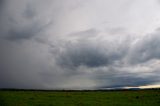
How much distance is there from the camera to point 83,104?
32969 millimetres

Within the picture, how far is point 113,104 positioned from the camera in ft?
111

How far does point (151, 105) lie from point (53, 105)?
536 inches

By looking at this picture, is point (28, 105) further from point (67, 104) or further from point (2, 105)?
point (67, 104)

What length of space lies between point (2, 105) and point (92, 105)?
11.7 metres

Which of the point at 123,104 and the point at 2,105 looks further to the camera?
the point at 123,104

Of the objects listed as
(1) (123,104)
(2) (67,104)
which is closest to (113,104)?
(1) (123,104)

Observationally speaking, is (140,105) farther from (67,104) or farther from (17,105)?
(17,105)

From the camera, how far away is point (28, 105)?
101 ft

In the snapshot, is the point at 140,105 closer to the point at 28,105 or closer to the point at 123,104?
the point at 123,104

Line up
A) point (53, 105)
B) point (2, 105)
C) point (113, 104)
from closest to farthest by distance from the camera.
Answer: point (2, 105) → point (53, 105) → point (113, 104)

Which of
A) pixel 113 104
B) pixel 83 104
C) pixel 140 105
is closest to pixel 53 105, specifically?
pixel 83 104

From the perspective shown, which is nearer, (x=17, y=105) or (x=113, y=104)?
(x=17, y=105)

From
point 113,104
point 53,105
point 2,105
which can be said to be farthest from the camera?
point 113,104

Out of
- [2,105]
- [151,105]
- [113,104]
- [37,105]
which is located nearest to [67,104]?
[37,105]
